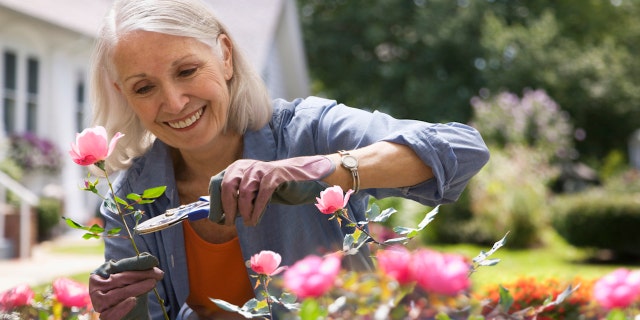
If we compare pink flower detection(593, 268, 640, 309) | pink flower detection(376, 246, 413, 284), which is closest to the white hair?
pink flower detection(376, 246, 413, 284)

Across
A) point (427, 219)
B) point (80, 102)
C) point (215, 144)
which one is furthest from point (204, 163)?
point (80, 102)

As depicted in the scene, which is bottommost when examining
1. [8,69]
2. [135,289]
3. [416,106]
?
[416,106]

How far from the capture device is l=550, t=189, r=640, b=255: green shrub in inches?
390

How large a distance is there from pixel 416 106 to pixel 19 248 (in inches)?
695

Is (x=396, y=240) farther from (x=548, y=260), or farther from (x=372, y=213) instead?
(x=548, y=260)

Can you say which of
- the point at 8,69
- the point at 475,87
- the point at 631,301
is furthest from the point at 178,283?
the point at 475,87

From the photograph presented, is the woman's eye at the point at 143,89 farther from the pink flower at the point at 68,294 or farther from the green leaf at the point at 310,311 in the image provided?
the green leaf at the point at 310,311

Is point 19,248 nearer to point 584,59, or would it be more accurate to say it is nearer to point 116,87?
point 116,87

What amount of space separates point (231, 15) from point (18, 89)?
321 centimetres

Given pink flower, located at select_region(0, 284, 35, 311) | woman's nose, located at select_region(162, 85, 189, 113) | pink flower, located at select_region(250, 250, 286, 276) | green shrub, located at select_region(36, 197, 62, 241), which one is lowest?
green shrub, located at select_region(36, 197, 62, 241)

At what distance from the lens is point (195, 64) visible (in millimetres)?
1923

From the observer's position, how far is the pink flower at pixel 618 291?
2.99 ft

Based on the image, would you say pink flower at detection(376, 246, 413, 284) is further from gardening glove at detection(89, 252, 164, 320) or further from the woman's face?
the woman's face

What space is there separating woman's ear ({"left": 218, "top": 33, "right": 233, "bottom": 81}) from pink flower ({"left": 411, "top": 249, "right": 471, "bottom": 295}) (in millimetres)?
1258
